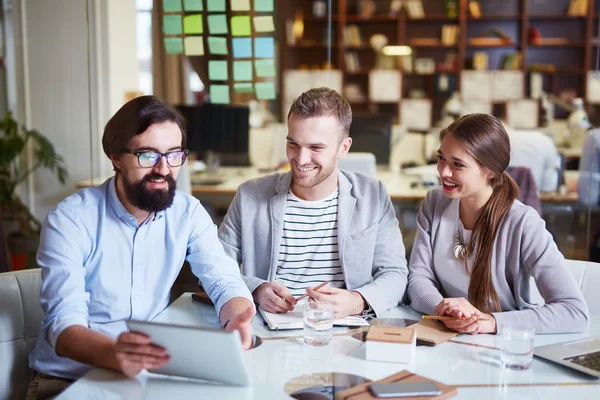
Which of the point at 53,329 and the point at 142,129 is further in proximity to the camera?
the point at 142,129

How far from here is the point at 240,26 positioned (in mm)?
4023

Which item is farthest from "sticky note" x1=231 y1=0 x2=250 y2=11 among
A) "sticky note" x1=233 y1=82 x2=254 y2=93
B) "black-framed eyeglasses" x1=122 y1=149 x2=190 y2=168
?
"black-framed eyeglasses" x1=122 y1=149 x2=190 y2=168

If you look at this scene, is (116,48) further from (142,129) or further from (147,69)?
(142,129)

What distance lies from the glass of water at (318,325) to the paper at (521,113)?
431cm

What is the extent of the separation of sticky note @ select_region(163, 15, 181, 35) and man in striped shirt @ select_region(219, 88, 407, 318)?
207 cm

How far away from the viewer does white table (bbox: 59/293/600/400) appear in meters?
1.37

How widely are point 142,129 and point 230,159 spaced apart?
8.99ft

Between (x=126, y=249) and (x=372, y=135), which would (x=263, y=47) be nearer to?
(x=372, y=135)

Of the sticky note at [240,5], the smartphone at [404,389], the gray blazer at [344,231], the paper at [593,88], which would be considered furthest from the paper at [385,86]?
the smartphone at [404,389]

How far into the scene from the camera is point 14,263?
13.9 ft

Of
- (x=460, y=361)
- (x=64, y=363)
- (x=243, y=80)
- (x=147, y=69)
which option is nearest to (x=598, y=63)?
(x=243, y=80)

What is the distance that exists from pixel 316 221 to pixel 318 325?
1.84ft

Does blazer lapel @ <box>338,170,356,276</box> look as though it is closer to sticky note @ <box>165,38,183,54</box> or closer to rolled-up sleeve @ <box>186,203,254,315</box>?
rolled-up sleeve @ <box>186,203,254,315</box>

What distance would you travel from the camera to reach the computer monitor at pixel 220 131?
4.24 metres
